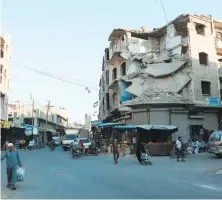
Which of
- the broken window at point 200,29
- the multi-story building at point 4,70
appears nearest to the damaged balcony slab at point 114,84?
the broken window at point 200,29

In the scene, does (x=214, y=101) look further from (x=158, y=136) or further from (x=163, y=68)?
(x=158, y=136)

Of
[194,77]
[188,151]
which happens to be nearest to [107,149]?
[188,151]

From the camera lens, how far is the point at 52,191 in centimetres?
953

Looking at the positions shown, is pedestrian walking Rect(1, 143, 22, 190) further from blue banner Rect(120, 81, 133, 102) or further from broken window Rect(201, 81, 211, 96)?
broken window Rect(201, 81, 211, 96)

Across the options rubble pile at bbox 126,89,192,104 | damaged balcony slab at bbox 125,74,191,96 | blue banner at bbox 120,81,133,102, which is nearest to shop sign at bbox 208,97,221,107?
damaged balcony slab at bbox 125,74,191,96

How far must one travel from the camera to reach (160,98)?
3200 cm

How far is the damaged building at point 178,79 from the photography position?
32.2 m

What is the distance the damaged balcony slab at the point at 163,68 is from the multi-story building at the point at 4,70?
17123mm

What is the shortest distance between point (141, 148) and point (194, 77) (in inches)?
675

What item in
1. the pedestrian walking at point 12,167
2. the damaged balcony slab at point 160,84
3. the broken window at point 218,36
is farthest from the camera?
the broken window at point 218,36

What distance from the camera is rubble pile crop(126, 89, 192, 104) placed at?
1248 inches

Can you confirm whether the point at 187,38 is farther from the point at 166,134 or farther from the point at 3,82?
the point at 3,82

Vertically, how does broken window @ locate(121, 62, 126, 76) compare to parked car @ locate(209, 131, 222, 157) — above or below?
above

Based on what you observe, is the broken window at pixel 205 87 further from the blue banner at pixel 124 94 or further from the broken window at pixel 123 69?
the broken window at pixel 123 69
